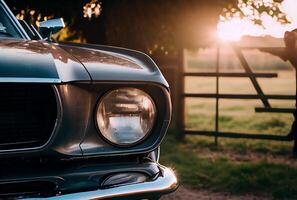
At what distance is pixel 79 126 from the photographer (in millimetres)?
2254

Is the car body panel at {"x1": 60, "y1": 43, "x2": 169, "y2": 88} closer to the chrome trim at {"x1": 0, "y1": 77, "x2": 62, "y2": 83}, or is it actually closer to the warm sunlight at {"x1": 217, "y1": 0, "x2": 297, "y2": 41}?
the chrome trim at {"x1": 0, "y1": 77, "x2": 62, "y2": 83}

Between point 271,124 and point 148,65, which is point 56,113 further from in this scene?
point 271,124

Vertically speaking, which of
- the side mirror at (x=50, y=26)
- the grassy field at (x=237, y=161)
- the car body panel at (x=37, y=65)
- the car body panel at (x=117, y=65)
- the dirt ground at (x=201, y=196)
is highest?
the side mirror at (x=50, y=26)

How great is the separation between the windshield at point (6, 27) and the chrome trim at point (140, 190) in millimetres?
1265

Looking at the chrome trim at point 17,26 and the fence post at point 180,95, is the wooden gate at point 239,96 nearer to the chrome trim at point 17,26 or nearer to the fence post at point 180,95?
the fence post at point 180,95

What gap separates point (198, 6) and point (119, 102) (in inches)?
150

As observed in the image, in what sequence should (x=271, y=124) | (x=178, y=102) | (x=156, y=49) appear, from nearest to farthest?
1. (x=156, y=49)
2. (x=178, y=102)
3. (x=271, y=124)

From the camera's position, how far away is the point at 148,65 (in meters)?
2.56

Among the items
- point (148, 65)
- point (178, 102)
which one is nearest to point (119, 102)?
point (148, 65)

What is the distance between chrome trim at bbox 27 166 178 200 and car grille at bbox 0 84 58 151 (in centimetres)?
26

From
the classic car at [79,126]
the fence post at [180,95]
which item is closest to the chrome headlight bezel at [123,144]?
the classic car at [79,126]

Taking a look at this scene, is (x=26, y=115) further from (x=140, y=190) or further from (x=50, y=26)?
(x=50, y=26)

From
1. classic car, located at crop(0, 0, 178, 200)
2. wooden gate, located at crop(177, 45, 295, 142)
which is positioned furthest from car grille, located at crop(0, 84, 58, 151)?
wooden gate, located at crop(177, 45, 295, 142)

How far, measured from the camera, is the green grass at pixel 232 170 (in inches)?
196
